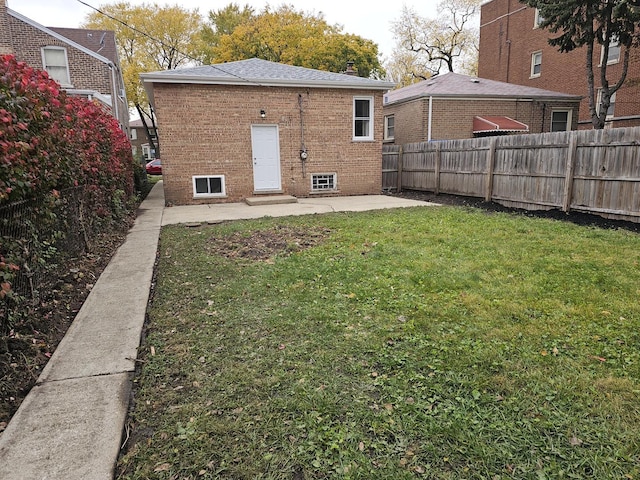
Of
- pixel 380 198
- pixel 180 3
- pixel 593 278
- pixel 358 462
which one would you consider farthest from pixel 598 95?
pixel 180 3

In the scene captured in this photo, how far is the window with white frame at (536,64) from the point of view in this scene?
23541mm

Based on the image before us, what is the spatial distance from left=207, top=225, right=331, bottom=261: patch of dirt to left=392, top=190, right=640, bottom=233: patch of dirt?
5168 millimetres

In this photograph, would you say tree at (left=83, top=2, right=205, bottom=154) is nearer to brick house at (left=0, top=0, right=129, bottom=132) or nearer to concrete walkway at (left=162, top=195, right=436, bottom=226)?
brick house at (left=0, top=0, right=129, bottom=132)

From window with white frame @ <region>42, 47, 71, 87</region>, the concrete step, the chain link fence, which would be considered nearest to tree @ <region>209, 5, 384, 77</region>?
window with white frame @ <region>42, 47, 71, 87</region>

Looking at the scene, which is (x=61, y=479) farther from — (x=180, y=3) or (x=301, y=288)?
(x=180, y=3)

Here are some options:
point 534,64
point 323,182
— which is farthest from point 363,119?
point 534,64

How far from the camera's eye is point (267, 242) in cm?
674

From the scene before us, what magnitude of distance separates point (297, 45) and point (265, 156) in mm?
21440

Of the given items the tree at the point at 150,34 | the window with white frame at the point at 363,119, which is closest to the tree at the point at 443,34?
the tree at the point at 150,34

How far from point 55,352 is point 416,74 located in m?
41.5

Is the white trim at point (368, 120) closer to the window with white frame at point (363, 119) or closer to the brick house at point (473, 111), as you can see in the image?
the window with white frame at point (363, 119)

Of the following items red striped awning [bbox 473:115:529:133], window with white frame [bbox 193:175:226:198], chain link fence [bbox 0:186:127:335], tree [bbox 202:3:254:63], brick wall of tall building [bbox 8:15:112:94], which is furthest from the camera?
tree [bbox 202:3:254:63]

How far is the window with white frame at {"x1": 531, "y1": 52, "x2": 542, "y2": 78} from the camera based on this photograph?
23.5 meters

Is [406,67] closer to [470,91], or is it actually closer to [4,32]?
[470,91]
